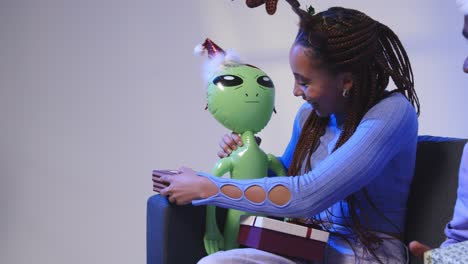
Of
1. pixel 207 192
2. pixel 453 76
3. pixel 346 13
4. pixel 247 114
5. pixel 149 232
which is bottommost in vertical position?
pixel 149 232

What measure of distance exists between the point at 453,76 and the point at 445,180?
1.75ft

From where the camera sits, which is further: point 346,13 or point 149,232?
point 149,232

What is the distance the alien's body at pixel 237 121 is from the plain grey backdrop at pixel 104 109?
0.62m

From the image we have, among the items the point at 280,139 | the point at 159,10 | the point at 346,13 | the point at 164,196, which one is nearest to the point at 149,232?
the point at 164,196

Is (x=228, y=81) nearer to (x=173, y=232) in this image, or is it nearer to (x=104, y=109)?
(x=173, y=232)

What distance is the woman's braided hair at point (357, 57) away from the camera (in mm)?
1260

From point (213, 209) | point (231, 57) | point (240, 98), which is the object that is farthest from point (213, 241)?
point (231, 57)

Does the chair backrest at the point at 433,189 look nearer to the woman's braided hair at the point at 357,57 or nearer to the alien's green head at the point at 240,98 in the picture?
the woman's braided hair at the point at 357,57

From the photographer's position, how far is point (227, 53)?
1514 mm

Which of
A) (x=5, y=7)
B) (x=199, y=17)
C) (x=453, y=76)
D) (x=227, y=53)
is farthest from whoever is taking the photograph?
(x=5, y=7)

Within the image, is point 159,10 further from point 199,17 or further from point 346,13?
point 346,13

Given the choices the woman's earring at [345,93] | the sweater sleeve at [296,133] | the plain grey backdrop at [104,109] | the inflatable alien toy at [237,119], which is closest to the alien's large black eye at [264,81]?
the inflatable alien toy at [237,119]

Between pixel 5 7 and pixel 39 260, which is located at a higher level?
pixel 5 7

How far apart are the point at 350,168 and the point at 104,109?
1489 millimetres
